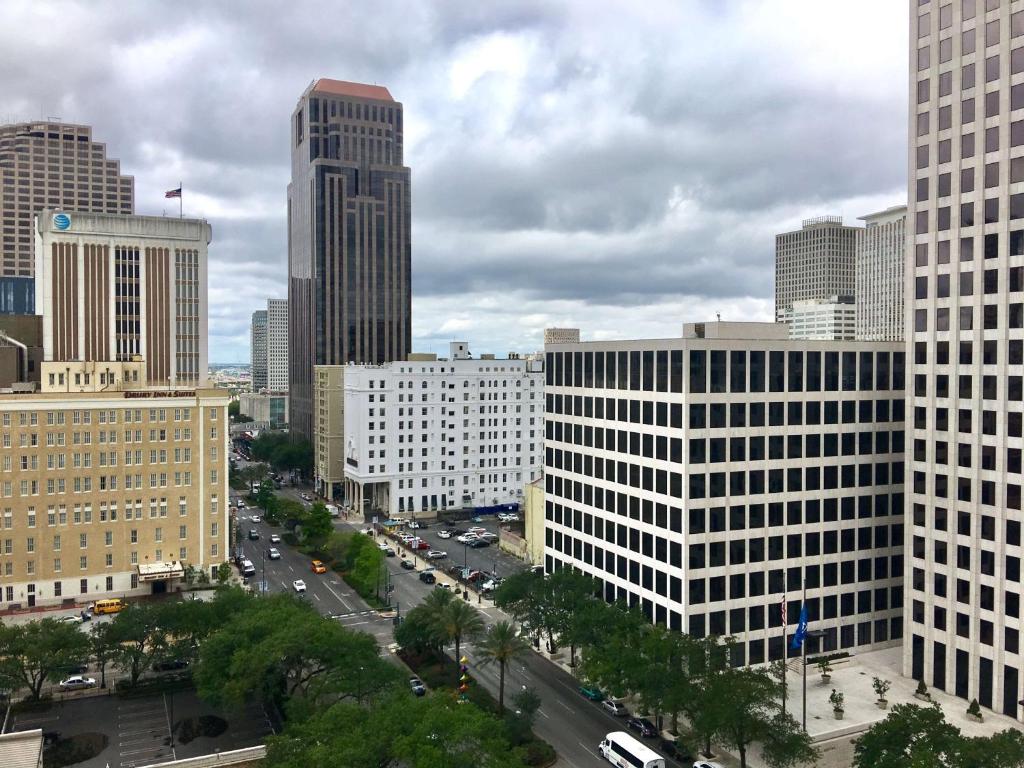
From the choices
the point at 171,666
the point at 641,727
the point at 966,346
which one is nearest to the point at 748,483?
the point at 966,346

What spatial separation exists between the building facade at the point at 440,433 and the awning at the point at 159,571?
5592cm

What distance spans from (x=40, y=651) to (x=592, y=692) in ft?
157

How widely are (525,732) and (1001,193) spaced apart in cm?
5950

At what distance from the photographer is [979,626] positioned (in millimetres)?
68562

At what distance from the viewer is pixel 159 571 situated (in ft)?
337

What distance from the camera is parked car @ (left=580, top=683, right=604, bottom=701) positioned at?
72.2 meters

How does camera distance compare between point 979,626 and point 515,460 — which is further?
point 515,460

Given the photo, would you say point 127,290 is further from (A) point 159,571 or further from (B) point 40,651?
(B) point 40,651

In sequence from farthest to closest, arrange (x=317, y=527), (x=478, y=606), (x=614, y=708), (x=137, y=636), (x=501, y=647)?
(x=317, y=527) → (x=478, y=606) → (x=137, y=636) → (x=614, y=708) → (x=501, y=647)

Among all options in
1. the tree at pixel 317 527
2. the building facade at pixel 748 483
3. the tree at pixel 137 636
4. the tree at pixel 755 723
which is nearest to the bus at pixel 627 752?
the tree at pixel 755 723

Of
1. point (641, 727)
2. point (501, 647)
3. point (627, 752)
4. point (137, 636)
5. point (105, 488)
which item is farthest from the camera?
point (105, 488)

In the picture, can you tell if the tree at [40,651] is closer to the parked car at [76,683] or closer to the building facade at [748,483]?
the parked car at [76,683]

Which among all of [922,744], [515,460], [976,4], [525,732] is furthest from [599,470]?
[515,460]

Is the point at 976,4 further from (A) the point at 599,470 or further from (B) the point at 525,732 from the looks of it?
(B) the point at 525,732
